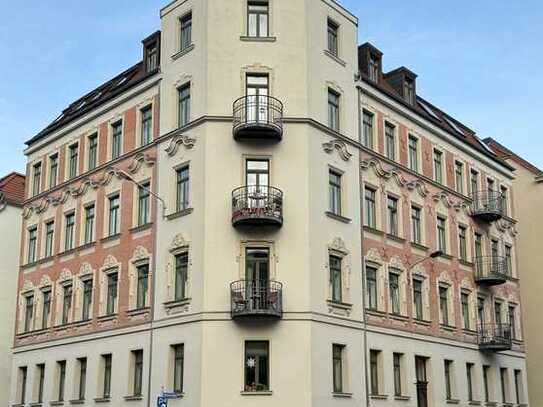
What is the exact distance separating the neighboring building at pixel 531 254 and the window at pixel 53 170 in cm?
2488

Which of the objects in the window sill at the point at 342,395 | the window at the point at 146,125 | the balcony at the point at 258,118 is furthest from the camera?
the window at the point at 146,125

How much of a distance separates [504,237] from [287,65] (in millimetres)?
19189

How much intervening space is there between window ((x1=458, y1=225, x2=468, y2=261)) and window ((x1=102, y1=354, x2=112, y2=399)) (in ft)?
57.1

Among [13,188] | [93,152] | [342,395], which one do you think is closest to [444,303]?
[342,395]

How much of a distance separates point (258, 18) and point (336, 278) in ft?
34.1

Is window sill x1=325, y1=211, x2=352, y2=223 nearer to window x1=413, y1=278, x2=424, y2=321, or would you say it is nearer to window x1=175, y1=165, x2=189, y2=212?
window x1=175, y1=165, x2=189, y2=212

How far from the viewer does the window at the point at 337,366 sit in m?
29.8

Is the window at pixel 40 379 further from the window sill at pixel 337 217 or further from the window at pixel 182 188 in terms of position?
the window sill at pixel 337 217

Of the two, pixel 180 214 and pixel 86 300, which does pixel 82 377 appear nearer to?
pixel 86 300

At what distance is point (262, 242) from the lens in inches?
1159

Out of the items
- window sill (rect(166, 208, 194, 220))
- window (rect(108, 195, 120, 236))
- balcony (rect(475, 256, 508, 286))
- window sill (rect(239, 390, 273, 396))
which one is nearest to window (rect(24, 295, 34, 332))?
window (rect(108, 195, 120, 236))

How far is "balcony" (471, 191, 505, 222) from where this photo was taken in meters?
41.6

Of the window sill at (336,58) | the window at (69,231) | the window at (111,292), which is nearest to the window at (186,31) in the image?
the window sill at (336,58)

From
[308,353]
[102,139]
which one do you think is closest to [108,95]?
[102,139]
